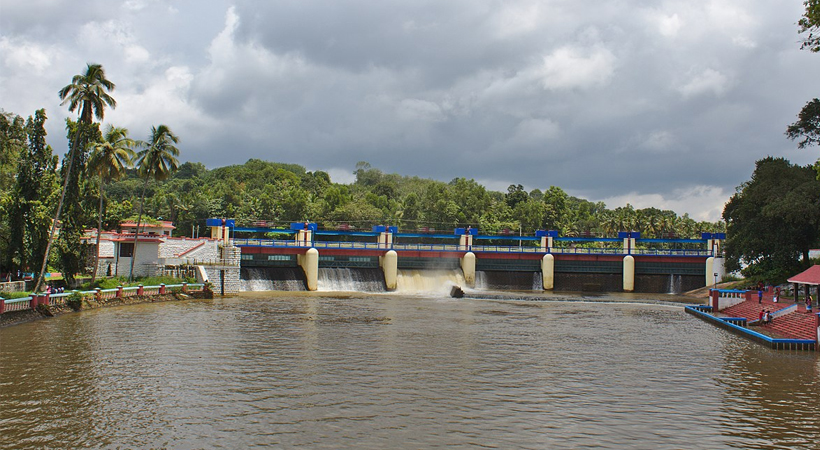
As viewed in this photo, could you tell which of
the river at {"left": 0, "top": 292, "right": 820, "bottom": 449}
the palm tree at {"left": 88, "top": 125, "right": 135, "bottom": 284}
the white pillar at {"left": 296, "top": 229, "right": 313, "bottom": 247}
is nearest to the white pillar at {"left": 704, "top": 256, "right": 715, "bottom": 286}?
the river at {"left": 0, "top": 292, "right": 820, "bottom": 449}

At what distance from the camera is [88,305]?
45156 millimetres

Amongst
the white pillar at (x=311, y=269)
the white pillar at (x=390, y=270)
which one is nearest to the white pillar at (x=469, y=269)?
the white pillar at (x=390, y=270)

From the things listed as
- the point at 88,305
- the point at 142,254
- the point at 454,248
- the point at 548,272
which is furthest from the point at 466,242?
the point at 88,305

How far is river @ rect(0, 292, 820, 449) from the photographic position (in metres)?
17.7

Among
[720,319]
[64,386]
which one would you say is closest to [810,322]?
[720,319]

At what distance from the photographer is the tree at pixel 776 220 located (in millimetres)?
51594

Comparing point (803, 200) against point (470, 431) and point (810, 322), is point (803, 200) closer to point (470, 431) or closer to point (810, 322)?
point (810, 322)

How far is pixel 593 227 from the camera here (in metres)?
143

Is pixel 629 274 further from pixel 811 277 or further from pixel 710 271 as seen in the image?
pixel 811 277

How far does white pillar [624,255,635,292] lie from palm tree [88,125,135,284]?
59880 mm

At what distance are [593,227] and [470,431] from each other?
132 m

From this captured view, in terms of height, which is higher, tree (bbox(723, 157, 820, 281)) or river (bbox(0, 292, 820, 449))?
tree (bbox(723, 157, 820, 281))

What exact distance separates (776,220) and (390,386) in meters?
49.7

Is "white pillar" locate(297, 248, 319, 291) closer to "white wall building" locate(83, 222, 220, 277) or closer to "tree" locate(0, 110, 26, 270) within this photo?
"white wall building" locate(83, 222, 220, 277)
